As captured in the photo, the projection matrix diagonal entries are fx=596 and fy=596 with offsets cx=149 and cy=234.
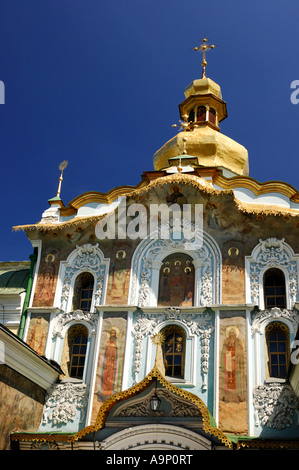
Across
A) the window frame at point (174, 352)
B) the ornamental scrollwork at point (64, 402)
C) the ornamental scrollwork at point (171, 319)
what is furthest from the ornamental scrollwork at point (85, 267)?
the ornamental scrollwork at point (64, 402)

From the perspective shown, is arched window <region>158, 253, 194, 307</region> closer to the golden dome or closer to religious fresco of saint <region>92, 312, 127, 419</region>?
religious fresco of saint <region>92, 312, 127, 419</region>

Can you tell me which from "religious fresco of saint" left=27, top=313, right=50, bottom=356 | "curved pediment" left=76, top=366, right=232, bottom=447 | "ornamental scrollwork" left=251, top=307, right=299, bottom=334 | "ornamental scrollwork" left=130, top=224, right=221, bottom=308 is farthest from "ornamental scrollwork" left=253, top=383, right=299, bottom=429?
"religious fresco of saint" left=27, top=313, right=50, bottom=356

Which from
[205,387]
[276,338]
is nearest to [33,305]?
[205,387]

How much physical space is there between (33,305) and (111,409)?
4669 mm

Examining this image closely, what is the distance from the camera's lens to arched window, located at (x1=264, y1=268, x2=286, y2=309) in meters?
15.1

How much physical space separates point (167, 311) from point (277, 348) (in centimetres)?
282

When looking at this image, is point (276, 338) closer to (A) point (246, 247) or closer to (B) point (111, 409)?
(A) point (246, 247)

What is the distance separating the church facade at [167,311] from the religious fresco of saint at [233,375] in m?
0.02

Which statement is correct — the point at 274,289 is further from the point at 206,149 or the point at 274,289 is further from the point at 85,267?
the point at 206,149

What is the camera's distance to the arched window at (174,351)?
47.5 feet

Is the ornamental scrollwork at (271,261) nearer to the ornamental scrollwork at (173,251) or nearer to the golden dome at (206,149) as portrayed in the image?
the ornamental scrollwork at (173,251)

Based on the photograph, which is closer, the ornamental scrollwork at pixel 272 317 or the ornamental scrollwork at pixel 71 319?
the ornamental scrollwork at pixel 272 317
